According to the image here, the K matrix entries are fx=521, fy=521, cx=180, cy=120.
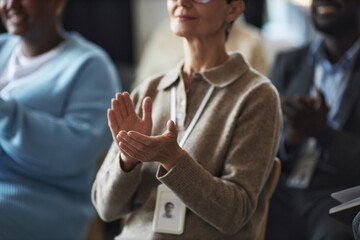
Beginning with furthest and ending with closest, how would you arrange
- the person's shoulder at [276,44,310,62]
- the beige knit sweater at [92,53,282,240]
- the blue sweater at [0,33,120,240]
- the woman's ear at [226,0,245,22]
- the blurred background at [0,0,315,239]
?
the blurred background at [0,0,315,239]
the person's shoulder at [276,44,310,62]
the blue sweater at [0,33,120,240]
the woman's ear at [226,0,245,22]
the beige knit sweater at [92,53,282,240]

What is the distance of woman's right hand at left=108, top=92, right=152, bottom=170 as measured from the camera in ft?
3.94

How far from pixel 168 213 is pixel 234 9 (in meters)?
0.54

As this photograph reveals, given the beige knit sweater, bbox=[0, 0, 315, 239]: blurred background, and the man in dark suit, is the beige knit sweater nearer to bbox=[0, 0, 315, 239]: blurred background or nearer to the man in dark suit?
the man in dark suit

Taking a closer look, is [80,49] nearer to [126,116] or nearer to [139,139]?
[126,116]

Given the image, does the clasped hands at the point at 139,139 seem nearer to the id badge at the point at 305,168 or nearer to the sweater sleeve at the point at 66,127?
the sweater sleeve at the point at 66,127

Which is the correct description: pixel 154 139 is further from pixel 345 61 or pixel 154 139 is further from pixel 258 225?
pixel 345 61

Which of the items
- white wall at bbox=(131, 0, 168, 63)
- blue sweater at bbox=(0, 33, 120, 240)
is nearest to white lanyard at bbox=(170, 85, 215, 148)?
blue sweater at bbox=(0, 33, 120, 240)

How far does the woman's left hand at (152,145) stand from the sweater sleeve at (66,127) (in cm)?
63

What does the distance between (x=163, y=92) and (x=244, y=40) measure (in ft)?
4.07

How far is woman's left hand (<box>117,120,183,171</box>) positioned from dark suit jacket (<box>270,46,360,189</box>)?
92cm

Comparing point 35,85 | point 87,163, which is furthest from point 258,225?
point 35,85

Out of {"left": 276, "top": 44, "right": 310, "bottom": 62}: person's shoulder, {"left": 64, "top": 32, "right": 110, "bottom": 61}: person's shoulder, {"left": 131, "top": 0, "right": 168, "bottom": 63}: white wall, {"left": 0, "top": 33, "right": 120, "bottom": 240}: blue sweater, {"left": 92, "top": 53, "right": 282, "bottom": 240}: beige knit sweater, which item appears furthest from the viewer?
{"left": 131, "top": 0, "right": 168, "bottom": 63}: white wall

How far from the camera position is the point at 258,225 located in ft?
4.29

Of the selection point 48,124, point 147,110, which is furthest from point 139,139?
point 48,124
